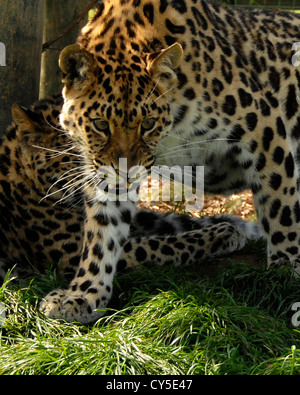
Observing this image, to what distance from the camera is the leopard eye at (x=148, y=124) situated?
5934mm

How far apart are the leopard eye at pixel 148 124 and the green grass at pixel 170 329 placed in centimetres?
119

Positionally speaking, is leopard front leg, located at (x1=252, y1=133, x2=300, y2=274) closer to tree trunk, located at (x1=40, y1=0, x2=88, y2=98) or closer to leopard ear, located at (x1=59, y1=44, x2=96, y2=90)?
leopard ear, located at (x1=59, y1=44, x2=96, y2=90)

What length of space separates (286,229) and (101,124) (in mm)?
1870

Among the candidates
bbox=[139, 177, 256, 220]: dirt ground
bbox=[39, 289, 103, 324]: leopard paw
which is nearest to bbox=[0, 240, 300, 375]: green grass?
bbox=[39, 289, 103, 324]: leopard paw

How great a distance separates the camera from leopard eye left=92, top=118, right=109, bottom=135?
5906mm

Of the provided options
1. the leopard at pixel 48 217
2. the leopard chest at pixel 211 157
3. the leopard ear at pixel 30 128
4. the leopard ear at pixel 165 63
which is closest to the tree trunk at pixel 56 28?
the leopard at pixel 48 217

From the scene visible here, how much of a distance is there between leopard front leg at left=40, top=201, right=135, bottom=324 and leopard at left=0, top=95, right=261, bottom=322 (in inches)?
12.9

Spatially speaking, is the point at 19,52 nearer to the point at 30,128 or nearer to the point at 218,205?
the point at 30,128

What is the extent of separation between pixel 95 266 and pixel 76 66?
1582 millimetres

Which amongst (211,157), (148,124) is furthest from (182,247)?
(148,124)

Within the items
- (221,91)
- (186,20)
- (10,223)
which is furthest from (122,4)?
(10,223)

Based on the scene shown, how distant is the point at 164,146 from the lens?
646 centimetres
